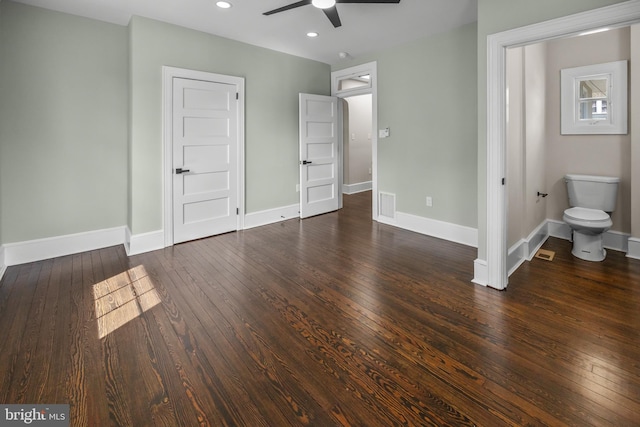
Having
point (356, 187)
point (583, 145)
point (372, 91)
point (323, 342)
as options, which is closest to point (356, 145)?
point (356, 187)

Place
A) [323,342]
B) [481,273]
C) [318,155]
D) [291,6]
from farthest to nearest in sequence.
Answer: [318,155] < [291,6] < [481,273] < [323,342]

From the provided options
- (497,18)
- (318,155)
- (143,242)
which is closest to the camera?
(497,18)

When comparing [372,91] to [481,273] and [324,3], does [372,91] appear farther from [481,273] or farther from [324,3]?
[481,273]

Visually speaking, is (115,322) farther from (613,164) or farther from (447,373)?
(613,164)

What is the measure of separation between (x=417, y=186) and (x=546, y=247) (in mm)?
1678

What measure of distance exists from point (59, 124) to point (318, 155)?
3418 millimetres

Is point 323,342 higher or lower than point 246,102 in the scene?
lower

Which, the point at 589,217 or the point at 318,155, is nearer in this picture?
the point at 589,217

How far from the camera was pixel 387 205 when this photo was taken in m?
5.05

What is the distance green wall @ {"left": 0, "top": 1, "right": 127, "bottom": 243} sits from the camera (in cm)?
329

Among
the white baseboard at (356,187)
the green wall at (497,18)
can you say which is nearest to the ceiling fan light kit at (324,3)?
the green wall at (497,18)

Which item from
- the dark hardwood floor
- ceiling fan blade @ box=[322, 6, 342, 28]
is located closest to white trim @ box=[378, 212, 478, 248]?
the dark hardwood floor

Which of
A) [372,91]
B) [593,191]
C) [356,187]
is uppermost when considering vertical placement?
[372,91]

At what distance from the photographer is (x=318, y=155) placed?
217 inches
